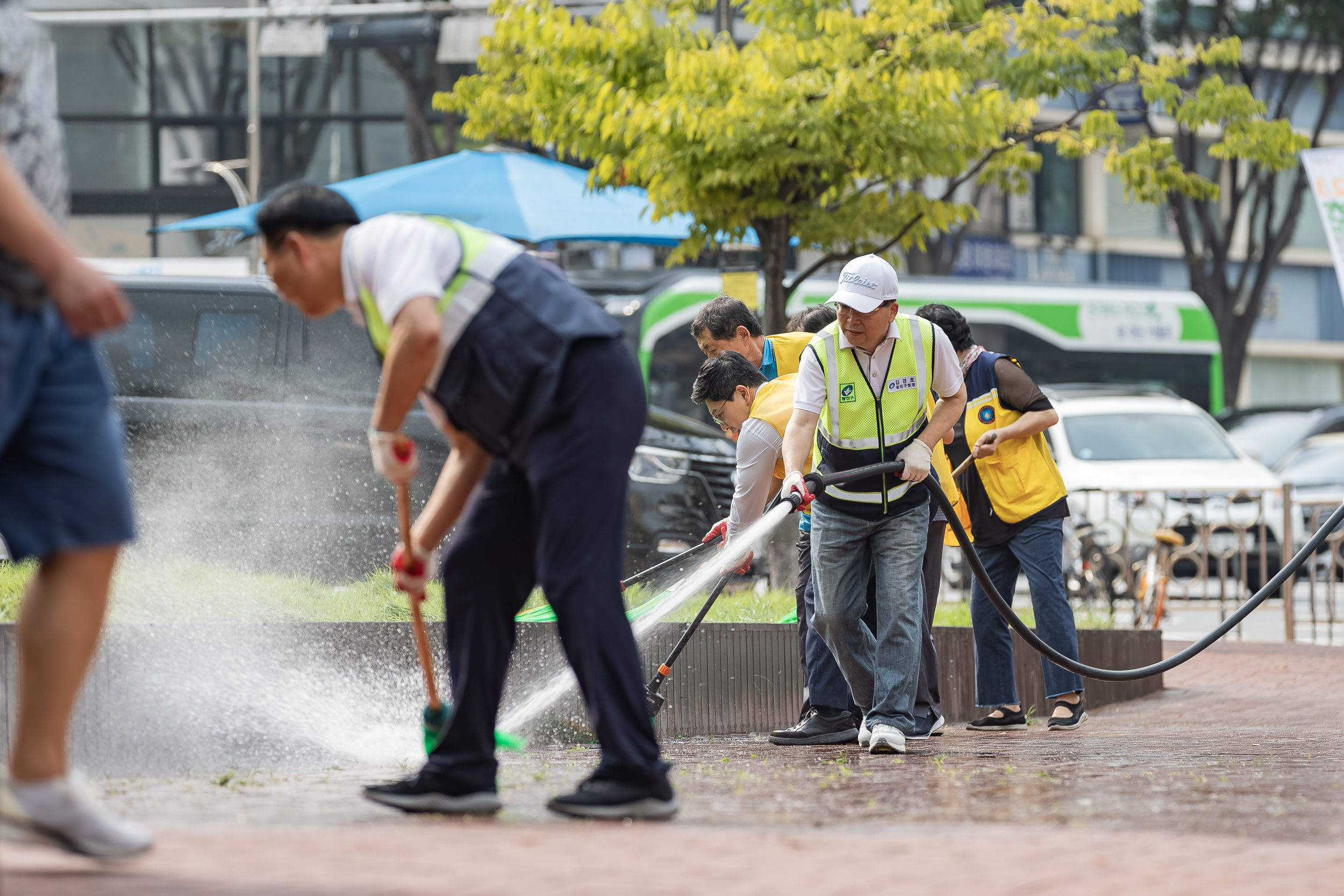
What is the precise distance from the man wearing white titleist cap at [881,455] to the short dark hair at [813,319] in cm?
125

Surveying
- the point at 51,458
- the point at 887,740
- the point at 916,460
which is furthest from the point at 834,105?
Result: the point at 51,458

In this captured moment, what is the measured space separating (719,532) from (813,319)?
1198 millimetres

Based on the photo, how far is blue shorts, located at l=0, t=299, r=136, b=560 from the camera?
3129mm

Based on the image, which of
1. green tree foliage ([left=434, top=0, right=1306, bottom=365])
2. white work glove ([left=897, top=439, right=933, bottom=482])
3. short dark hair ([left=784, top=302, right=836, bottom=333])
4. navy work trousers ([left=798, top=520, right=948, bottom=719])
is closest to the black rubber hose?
white work glove ([left=897, top=439, right=933, bottom=482])

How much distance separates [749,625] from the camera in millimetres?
7367

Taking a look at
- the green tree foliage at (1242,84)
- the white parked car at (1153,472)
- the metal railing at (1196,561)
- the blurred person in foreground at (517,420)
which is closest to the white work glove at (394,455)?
the blurred person in foreground at (517,420)

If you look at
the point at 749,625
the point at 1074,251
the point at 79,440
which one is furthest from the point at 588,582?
the point at 1074,251

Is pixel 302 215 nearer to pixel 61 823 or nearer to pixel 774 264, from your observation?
pixel 61 823

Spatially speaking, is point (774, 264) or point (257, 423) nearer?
point (257, 423)

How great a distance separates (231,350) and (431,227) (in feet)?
22.0

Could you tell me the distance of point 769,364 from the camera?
23.5 ft

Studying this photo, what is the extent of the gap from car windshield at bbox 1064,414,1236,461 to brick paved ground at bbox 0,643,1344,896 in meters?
9.76

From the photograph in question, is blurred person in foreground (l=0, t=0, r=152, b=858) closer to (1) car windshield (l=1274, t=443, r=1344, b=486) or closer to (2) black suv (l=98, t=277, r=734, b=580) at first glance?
(2) black suv (l=98, t=277, r=734, b=580)

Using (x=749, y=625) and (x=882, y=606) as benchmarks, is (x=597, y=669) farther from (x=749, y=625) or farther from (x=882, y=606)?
(x=749, y=625)
